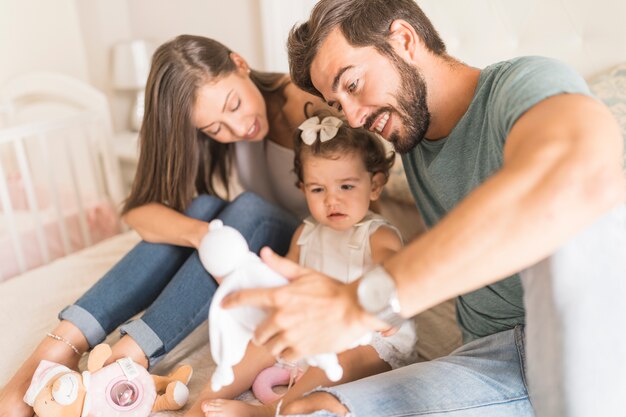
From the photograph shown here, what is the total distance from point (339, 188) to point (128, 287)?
514 millimetres

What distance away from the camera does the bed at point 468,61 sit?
1.32 m

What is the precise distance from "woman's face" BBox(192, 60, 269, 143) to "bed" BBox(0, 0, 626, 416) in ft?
1.43

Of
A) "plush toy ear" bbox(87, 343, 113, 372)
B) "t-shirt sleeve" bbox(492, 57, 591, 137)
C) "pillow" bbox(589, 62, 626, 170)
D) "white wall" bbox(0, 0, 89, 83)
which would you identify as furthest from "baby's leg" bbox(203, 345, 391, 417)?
"white wall" bbox(0, 0, 89, 83)

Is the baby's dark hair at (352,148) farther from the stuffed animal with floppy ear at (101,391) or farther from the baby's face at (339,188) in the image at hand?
the stuffed animal with floppy ear at (101,391)

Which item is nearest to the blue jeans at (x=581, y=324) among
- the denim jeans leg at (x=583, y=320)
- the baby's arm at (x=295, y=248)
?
the denim jeans leg at (x=583, y=320)

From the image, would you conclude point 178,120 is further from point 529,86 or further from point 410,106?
point 529,86

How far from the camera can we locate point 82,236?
2188 mm

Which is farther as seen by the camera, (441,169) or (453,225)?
(441,169)

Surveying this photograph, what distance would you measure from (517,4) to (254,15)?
107cm

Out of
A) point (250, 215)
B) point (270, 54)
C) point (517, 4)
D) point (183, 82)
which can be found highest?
point (517, 4)

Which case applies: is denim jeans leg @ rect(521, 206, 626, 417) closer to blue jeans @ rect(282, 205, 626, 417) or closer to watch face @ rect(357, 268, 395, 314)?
blue jeans @ rect(282, 205, 626, 417)

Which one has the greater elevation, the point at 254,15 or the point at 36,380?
the point at 254,15

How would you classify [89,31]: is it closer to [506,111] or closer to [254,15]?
[254,15]

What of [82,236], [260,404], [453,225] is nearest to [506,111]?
[453,225]
